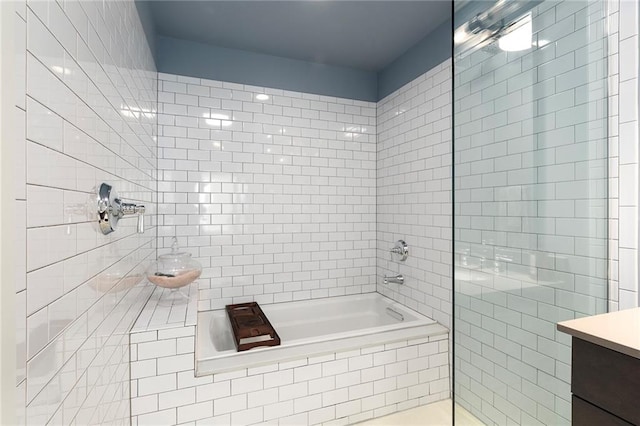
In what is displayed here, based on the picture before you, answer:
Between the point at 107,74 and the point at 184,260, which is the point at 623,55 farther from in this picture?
the point at 184,260

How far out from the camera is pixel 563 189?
132 centimetres

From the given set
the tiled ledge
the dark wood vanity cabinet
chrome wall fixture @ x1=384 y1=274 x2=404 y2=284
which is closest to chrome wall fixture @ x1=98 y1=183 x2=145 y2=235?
the tiled ledge

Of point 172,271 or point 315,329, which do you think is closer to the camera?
point 172,271

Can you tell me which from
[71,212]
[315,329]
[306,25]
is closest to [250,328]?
[315,329]

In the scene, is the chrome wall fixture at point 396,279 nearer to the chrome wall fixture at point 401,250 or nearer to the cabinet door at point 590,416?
the chrome wall fixture at point 401,250

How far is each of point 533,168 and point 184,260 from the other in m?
2.04

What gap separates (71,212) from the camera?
0.89m

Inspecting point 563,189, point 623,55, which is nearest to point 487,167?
point 563,189

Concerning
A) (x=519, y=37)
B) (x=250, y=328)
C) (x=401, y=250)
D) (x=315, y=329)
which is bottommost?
(x=315, y=329)

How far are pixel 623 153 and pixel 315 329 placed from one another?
2.52 metres

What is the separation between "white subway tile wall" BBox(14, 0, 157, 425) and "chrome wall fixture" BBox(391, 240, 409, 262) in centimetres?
216

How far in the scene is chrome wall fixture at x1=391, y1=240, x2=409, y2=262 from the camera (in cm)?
291

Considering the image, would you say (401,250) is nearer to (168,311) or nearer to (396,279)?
(396,279)

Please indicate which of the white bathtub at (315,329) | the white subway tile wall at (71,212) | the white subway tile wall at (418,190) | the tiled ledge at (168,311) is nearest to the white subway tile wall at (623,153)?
the white subway tile wall at (418,190)
